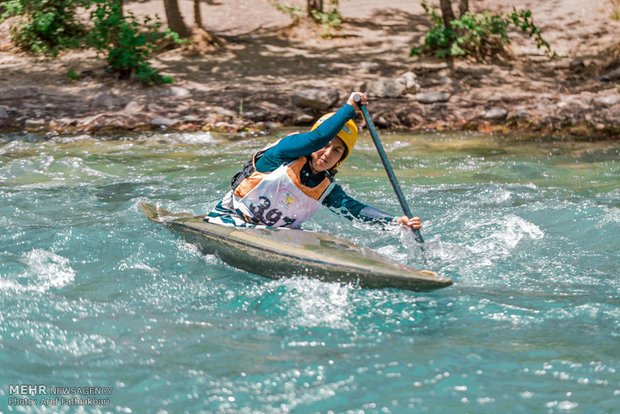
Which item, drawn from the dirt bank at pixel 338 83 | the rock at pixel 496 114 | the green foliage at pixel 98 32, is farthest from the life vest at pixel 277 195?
the green foliage at pixel 98 32

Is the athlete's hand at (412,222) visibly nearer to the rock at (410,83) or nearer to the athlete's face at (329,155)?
the athlete's face at (329,155)

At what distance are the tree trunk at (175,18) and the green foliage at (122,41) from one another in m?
1.25

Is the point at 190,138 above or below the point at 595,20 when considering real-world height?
below

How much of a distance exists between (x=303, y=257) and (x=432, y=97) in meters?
6.44

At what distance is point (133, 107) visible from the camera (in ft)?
30.1

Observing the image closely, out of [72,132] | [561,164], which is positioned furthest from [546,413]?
[72,132]

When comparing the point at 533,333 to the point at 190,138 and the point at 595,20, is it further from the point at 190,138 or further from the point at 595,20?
the point at 595,20

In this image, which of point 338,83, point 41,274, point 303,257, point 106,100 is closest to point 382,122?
point 338,83

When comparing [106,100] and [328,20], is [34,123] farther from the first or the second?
[328,20]

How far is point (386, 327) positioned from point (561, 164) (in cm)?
447

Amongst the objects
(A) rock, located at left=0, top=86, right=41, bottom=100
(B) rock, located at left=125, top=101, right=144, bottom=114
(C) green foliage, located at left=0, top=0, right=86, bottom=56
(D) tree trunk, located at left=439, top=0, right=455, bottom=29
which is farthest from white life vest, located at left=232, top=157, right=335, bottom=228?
(D) tree trunk, located at left=439, top=0, right=455, bottom=29

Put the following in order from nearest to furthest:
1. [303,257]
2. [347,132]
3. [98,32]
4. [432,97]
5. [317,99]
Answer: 1. [303,257]
2. [347,132]
3. [317,99]
4. [432,97]
5. [98,32]

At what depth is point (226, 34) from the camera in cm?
1249

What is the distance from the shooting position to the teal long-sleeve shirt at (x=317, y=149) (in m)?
3.62
